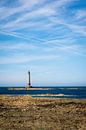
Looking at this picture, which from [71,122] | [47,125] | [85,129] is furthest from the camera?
[71,122]

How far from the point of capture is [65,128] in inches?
867

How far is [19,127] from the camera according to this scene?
890 inches

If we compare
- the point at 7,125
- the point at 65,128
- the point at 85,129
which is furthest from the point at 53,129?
the point at 7,125

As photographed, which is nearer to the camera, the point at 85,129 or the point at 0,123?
the point at 85,129

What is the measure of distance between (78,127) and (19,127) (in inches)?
186

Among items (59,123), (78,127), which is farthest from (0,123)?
(78,127)

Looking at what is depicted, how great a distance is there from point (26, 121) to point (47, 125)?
2.91 m

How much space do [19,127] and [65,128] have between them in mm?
3706

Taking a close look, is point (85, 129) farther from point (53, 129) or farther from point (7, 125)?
point (7, 125)

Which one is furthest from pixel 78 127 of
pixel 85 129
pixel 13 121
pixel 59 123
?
pixel 13 121

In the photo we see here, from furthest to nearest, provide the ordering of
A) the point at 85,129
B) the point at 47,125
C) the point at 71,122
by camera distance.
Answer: the point at 71,122 < the point at 47,125 < the point at 85,129

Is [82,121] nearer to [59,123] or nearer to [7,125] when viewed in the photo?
[59,123]

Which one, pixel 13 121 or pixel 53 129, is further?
pixel 13 121

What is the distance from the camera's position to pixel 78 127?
73.1 feet
